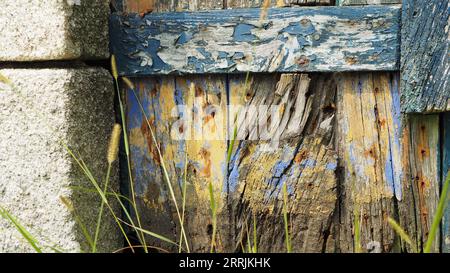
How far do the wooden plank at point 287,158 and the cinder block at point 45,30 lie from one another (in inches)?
20.8

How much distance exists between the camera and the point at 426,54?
93.8 inches

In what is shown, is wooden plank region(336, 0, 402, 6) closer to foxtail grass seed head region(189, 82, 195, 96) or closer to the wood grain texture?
the wood grain texture

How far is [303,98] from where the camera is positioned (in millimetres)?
2568

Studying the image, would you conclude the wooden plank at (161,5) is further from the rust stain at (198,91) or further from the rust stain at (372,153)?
the rust stain at (372,153)

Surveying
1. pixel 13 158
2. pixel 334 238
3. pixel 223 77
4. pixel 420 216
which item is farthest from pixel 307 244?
pixel 13 158

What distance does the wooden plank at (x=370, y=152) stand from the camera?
98.8 inches

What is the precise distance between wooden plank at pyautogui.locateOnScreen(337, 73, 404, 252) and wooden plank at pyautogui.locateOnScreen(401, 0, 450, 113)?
0.10m

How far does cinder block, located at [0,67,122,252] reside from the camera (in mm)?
2455

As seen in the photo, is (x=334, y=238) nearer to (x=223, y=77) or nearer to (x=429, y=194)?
(x=429, y=194)

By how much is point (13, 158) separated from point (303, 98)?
3.20 ft

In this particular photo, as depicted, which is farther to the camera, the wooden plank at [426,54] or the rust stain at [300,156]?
the rust stain at [300,156]

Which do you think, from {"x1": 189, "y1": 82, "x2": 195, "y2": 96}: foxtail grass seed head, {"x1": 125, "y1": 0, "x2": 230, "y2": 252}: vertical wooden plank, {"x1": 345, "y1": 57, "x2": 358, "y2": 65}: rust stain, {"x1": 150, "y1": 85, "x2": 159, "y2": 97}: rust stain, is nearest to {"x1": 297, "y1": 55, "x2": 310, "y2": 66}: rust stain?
{"x1": 345, "y1": 57, "x2": 358, "y2": 65}: rust stain

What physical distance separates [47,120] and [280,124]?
30.3 inches

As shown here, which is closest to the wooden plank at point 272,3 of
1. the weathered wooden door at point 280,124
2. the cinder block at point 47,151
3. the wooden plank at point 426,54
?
the weathered wooden door at point 280,124
